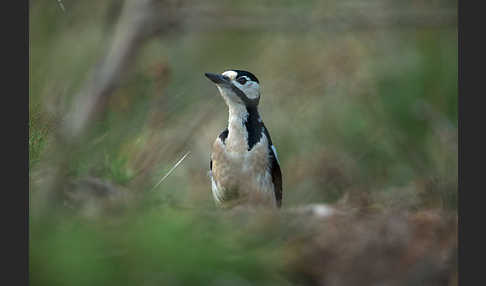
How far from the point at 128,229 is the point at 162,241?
5.4 inches

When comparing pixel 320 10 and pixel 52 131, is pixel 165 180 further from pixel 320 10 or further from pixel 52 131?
pixel 320 10

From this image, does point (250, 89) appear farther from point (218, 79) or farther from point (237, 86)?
point (218, 79)

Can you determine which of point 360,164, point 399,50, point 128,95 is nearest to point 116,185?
point 128,95

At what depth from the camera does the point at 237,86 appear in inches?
188

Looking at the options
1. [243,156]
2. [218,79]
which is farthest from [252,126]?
[218,79]

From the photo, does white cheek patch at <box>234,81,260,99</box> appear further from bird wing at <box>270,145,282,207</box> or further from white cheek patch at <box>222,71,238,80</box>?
bird wing at <box>270,145,282,207</box>

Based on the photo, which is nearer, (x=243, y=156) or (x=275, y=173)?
(x=243, y=156)

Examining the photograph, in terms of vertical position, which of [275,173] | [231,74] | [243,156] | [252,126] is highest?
[231,74]

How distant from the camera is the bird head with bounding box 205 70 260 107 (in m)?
4.71

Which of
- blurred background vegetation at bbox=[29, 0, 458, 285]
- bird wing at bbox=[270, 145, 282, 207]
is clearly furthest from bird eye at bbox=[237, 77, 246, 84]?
bird wing at bbox=[270, 145, 282, 207]

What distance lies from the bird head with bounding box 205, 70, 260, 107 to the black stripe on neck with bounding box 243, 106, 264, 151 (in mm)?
53

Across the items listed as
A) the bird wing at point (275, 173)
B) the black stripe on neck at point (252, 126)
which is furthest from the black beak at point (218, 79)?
the bird wing at point (275, 173)

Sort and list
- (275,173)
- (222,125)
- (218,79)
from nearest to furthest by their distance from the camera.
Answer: (218,79)
(275,173)
(222,125)

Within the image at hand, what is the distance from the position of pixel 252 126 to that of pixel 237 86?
0.35 meters
